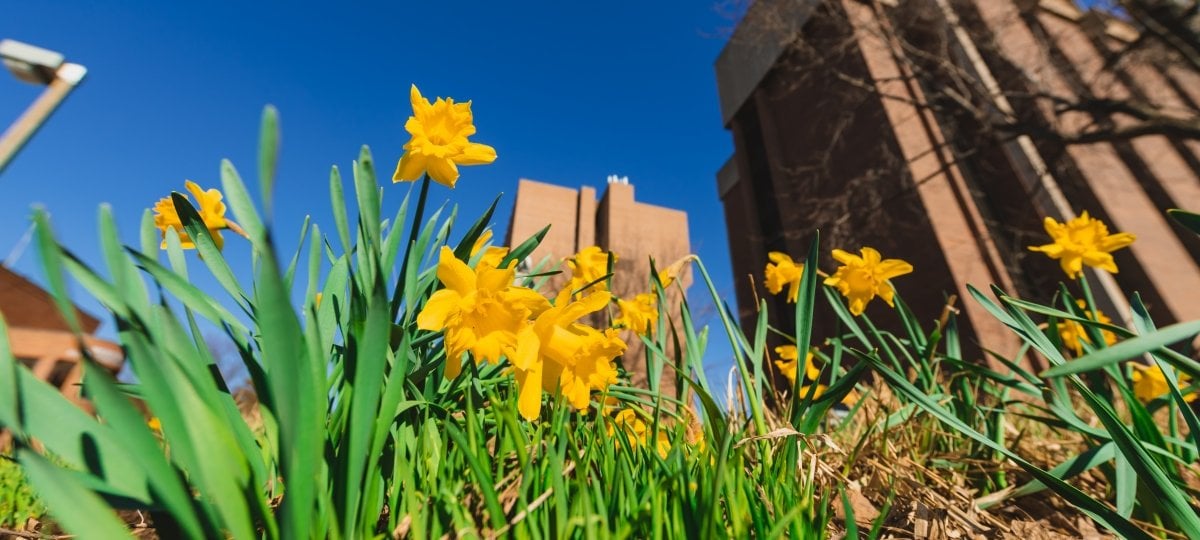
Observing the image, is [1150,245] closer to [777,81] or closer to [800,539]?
[777,81]

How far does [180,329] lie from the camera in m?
0.53

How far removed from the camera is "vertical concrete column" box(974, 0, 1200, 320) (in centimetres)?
577

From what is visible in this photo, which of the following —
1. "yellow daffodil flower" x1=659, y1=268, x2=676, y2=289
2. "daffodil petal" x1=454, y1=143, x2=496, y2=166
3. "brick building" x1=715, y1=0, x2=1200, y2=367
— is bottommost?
"yellow daffodil flower" x1=659, y1=268, x2=676, y2=289

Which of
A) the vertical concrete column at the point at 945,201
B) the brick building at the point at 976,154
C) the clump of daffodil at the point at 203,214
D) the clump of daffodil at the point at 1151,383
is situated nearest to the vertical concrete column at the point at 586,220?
the brick building at the point at 976,154

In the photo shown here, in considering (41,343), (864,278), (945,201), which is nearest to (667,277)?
(864,278)

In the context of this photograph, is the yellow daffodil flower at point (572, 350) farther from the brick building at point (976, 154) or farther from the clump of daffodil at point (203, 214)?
the brick building at point (976, 154)

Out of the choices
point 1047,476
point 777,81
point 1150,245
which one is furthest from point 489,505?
point 777,81

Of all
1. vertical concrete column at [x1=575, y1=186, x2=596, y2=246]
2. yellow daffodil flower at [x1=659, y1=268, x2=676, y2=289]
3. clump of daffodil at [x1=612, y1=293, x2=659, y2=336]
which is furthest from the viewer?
vertical concrete column at [x1=575, y1=186, x2=596, y2=246]

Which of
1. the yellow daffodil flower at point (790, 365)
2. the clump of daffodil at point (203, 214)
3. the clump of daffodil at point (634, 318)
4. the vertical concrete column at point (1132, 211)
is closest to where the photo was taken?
the clump of daffodil at point (203, 214)

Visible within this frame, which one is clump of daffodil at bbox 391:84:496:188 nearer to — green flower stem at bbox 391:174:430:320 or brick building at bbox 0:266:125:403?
green flower stem at bbox 391:174:430:320

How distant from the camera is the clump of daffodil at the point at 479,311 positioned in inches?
27.7

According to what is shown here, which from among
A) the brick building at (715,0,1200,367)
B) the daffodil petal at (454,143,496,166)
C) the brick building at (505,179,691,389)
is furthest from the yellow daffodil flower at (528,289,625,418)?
the brick building at (505,179,691,389)

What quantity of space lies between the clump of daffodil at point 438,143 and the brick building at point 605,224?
960 cm

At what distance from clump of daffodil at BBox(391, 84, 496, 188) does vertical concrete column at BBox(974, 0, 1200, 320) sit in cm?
667
